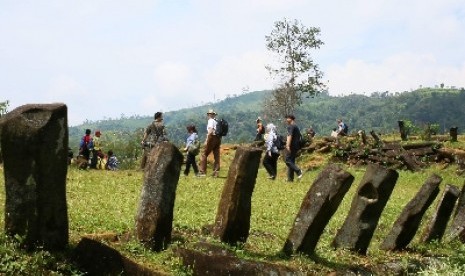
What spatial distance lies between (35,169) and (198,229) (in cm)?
436

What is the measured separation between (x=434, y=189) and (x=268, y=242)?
137 inches

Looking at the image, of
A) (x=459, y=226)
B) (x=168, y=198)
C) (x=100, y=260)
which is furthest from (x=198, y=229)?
(x=459, y=226)

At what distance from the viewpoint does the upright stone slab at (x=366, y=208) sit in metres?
10.5

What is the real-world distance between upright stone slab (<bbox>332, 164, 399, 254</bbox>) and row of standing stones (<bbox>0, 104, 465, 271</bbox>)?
0.02 metres

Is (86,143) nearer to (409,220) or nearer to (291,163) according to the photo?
(291,163)

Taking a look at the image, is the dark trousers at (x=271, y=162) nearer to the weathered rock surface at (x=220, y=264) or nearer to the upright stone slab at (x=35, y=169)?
the weathered rock surface at (x=220, y=264)

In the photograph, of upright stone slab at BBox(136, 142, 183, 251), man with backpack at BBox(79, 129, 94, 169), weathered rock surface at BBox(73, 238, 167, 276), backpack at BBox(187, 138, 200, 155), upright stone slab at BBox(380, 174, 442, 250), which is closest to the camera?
weathered rock surface at BBox(73, 238, 167, 276)

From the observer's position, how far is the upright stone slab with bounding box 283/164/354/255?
378 inches

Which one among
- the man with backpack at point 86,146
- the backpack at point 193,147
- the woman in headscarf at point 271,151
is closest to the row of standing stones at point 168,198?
the woman in headscarf at point 271,151

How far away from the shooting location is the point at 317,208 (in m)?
9.64

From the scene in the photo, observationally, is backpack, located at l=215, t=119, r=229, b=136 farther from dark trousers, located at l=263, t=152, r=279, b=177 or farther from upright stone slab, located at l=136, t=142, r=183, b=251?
upright stone slab, located at l=136, t=142, r=183, b=251

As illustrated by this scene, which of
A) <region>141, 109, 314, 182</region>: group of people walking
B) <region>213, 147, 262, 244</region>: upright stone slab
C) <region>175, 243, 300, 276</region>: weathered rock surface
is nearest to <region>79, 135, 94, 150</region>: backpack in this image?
<region>141, 109, 314, 182</region>: group of people walking

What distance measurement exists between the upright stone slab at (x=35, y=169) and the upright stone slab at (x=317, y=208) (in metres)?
3.85

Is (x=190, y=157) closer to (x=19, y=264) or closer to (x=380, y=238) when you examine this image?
(x=380, y=238)
